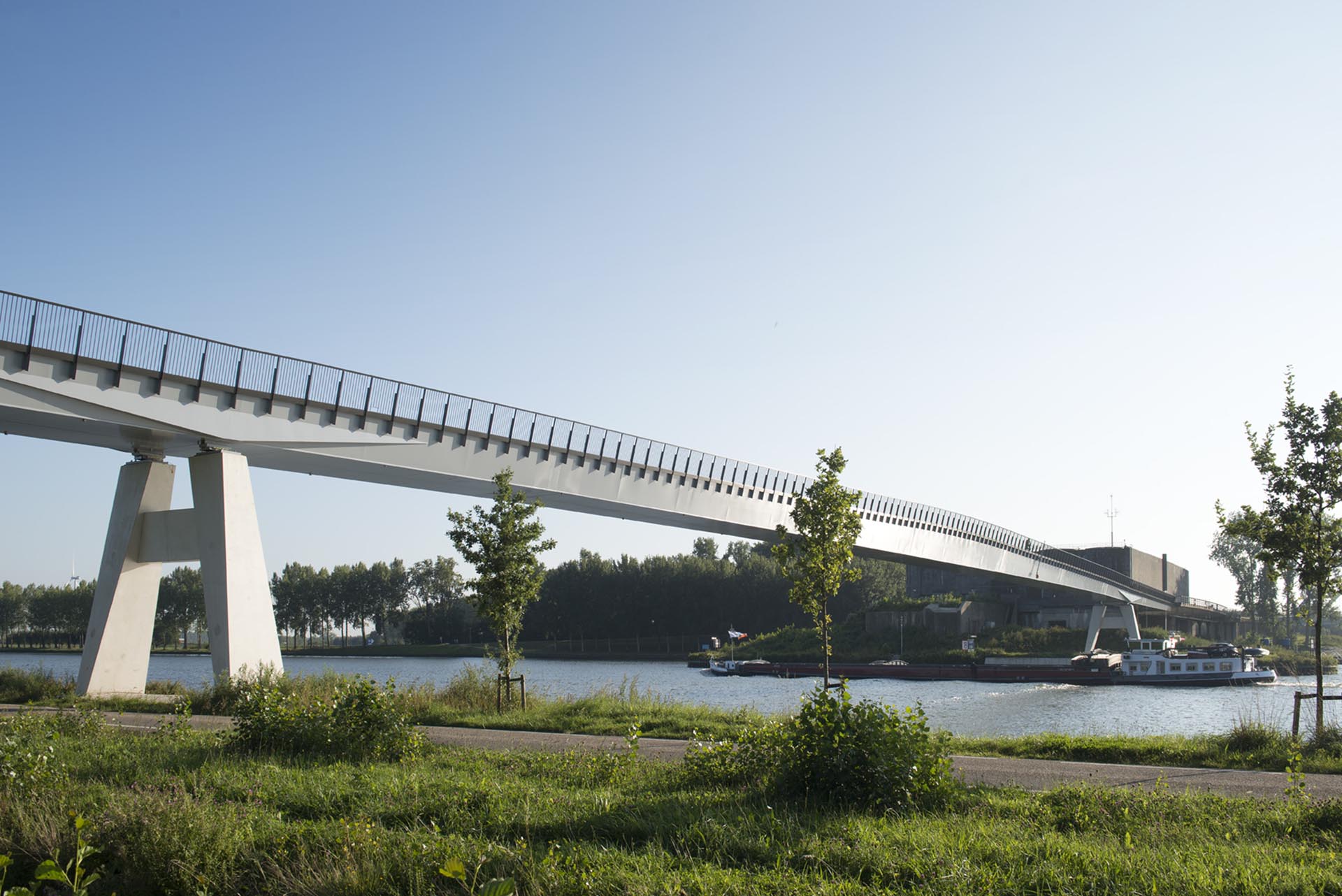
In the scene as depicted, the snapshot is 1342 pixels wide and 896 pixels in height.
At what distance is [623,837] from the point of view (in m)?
7.67

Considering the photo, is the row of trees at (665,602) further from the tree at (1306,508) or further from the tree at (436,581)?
the tree at (1306,508)

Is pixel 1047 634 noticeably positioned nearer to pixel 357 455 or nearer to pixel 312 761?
pixel 357 455

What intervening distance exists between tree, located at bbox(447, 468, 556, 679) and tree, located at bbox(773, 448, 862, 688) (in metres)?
6.19

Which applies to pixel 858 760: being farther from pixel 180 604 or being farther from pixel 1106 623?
pixel 180 604

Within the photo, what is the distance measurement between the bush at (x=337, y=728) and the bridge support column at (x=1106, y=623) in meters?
72.1

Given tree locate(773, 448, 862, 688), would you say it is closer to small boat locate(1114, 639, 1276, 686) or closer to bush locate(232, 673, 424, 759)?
bush locate(232, 673, 424, 759)

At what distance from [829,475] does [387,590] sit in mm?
96800

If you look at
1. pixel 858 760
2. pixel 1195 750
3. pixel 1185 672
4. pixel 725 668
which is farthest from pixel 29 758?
pixel 1185 672

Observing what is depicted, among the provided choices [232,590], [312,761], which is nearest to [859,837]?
[312,761]

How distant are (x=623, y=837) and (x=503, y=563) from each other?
14145mm

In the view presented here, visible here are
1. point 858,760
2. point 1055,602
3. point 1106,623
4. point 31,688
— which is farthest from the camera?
point 1055,602

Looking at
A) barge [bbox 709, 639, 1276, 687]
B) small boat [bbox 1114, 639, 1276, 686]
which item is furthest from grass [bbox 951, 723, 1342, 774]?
small boat [bbox 1114, 639, 1276, 686]

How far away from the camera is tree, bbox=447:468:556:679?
21.3 m

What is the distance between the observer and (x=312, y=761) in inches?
437
